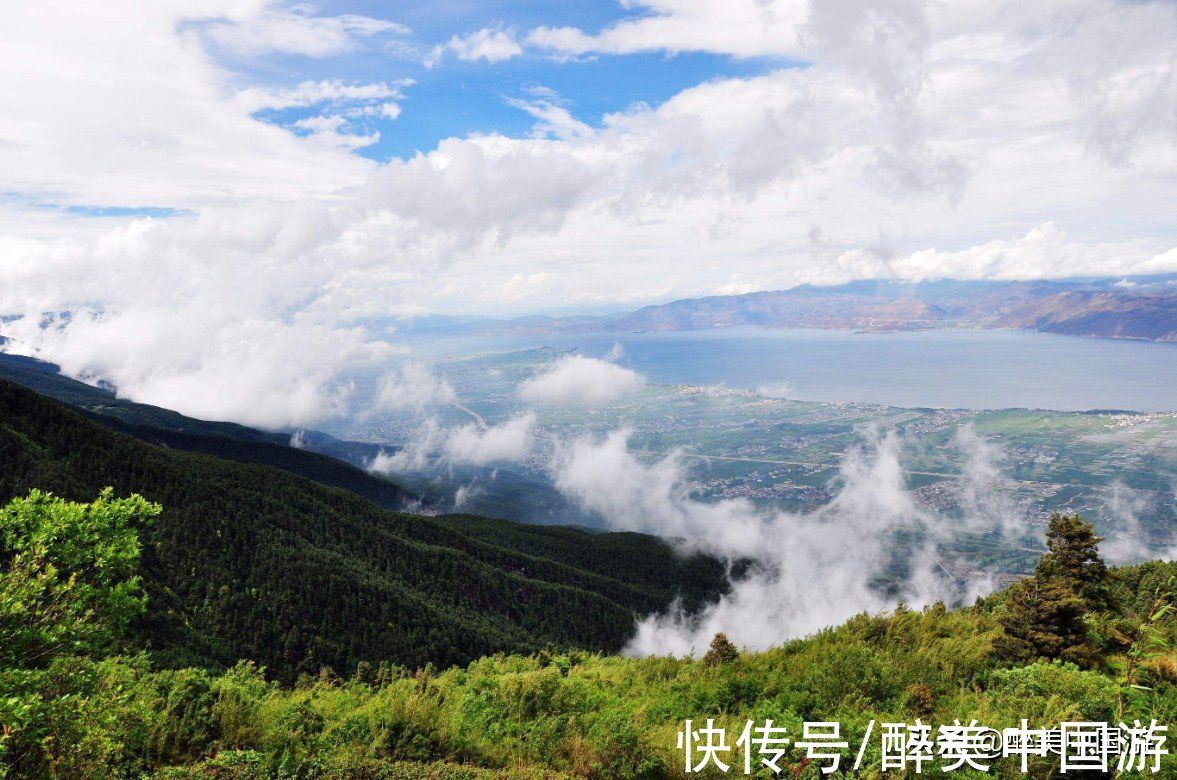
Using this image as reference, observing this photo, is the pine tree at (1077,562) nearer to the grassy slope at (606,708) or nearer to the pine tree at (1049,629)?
the grassy slope at (606,708)

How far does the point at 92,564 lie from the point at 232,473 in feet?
373

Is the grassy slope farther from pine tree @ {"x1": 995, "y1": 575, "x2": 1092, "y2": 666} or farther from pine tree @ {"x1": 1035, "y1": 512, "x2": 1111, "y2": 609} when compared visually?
pine tree @ {"x1": 1035, "y1": 512, "x2": 1111, "y2": 609}

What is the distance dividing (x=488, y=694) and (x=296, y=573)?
77662mm

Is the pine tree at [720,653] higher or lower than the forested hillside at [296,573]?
higher

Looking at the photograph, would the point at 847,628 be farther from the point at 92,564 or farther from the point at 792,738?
the point at 92,564

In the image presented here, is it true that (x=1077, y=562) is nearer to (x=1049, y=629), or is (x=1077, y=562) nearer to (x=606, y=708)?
(x=1049, y=629)

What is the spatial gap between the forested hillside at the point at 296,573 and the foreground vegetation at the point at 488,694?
142ft

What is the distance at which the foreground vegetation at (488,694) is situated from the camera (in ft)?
28.2

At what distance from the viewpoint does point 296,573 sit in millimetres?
79188

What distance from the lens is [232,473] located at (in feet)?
355

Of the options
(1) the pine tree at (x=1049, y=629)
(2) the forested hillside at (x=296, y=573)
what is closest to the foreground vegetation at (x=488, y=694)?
(1) the pine tree at (x=1049, y=629)

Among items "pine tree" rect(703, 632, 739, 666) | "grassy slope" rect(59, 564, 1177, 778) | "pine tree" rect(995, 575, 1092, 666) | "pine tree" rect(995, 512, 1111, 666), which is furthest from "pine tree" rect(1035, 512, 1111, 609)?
"pine tree" rect(703, 632, 739, 666)

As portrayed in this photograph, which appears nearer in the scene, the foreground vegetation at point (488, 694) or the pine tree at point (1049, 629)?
the foreground vegetation at point (488, 694)

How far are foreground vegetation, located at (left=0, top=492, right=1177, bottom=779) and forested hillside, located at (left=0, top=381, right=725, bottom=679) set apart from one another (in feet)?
142
